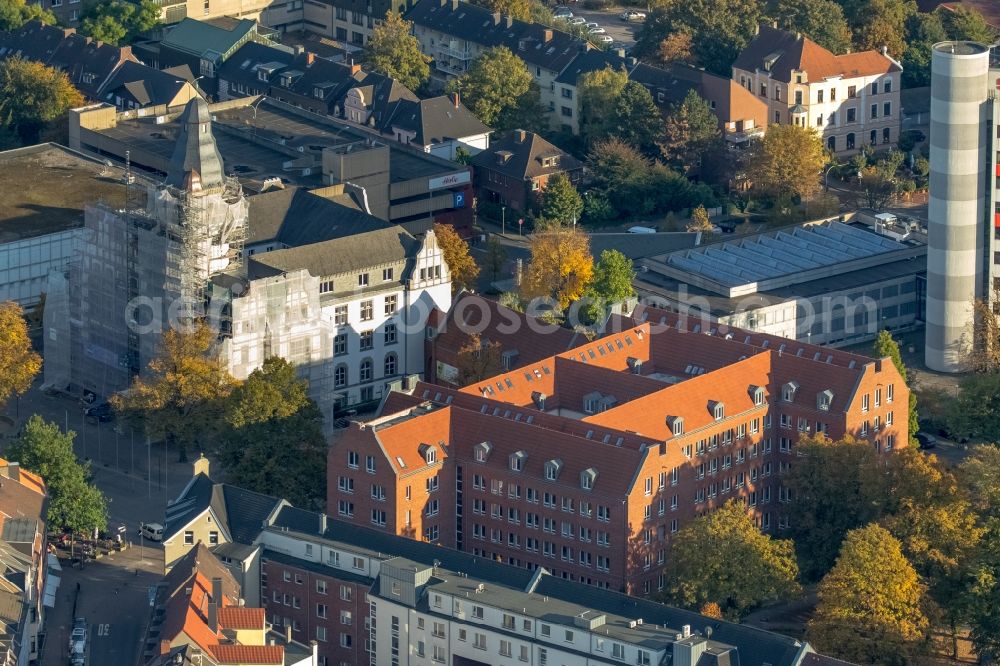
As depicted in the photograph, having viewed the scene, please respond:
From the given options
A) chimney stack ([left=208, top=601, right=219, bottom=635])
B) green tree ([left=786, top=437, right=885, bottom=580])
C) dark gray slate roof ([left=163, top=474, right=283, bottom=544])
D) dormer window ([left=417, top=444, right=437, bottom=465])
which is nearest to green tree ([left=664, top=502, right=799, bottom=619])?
green tree ([left=786, top=437, right=885, bottom=580])

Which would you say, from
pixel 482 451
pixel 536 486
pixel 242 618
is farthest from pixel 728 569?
pixel 242 618

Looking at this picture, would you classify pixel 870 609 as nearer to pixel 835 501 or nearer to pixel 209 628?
pixel 835 501

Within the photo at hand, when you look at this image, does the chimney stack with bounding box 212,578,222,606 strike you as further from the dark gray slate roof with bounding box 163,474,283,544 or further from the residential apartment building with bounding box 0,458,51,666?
the residential apartment building with bounding box 0,458,51,666

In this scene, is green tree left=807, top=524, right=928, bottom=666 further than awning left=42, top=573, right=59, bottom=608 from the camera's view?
No

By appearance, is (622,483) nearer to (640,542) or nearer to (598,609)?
(640,542)

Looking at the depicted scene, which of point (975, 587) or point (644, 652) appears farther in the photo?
point (975, 587)

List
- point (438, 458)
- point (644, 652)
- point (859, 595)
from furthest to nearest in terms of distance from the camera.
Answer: point (438, 458) < point (859, 595) < point (644, 652)

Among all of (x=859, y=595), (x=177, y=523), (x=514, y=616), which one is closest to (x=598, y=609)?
(x=514, y=616)
